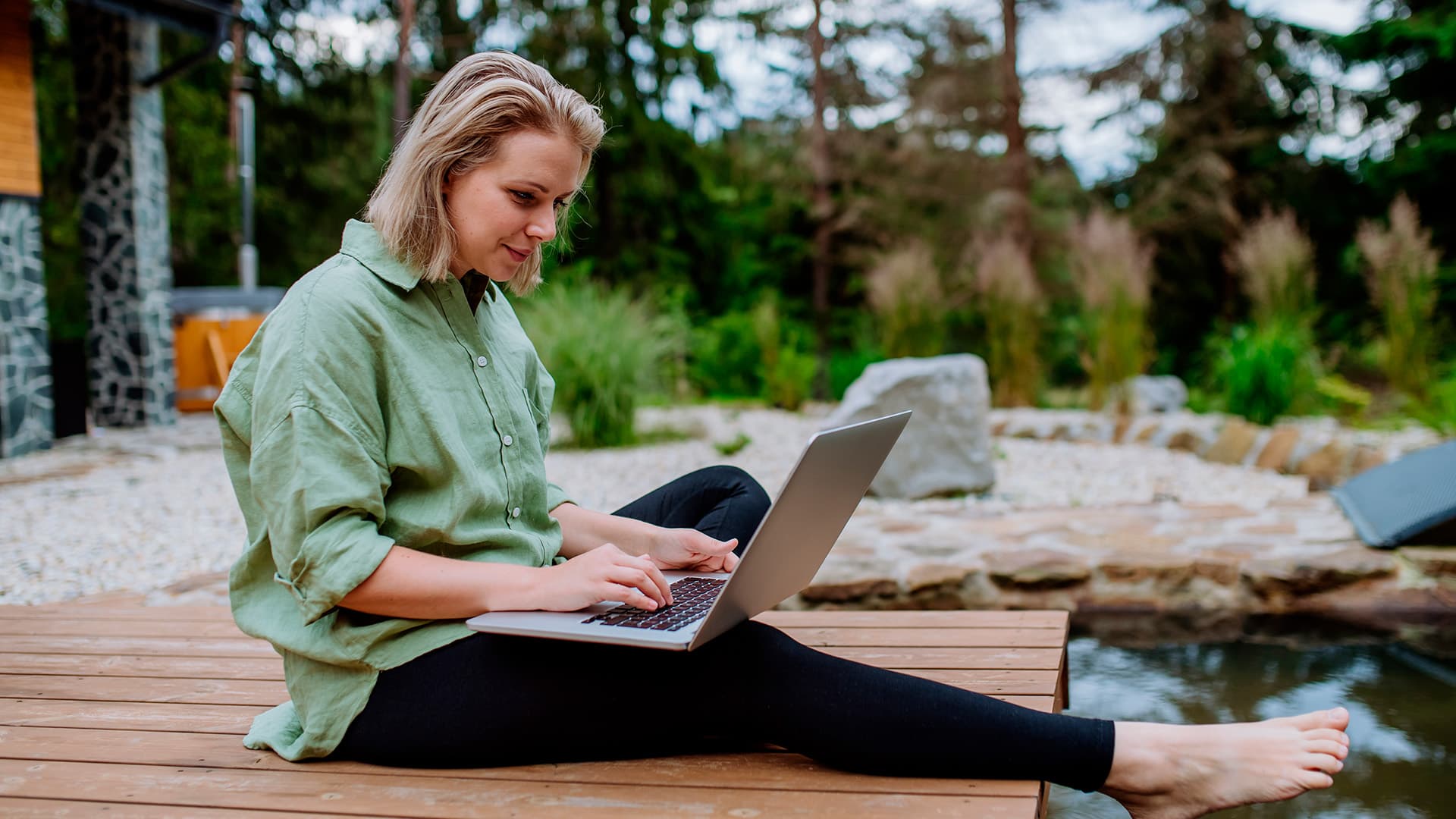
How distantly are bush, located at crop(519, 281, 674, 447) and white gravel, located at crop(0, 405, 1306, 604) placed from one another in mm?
169

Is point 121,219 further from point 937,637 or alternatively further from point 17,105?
point 937,637

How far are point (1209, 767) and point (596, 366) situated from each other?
4508 millimetres

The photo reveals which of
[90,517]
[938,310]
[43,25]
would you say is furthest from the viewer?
[43,25]

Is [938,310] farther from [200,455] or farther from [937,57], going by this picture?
[937,57]

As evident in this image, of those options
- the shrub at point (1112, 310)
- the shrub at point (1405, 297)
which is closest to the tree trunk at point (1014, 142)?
the shrub at point (1112, 310)

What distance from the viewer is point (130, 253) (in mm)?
6945

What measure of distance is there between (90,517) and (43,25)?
832 centimetres

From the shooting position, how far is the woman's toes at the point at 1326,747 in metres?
1.30

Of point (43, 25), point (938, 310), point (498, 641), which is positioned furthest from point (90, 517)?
point (43, 25)

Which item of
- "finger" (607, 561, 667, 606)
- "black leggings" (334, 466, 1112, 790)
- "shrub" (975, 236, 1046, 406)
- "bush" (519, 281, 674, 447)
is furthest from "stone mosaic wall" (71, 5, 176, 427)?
"finger" (607, 561, 667, 606)

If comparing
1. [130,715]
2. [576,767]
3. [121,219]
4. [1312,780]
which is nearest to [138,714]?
[130,715]

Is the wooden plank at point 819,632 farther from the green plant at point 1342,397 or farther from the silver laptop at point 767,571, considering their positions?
the green plant at point 1342,397

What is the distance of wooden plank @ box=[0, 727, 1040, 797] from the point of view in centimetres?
126

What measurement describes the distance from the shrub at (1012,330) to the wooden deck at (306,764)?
601 centimetres
